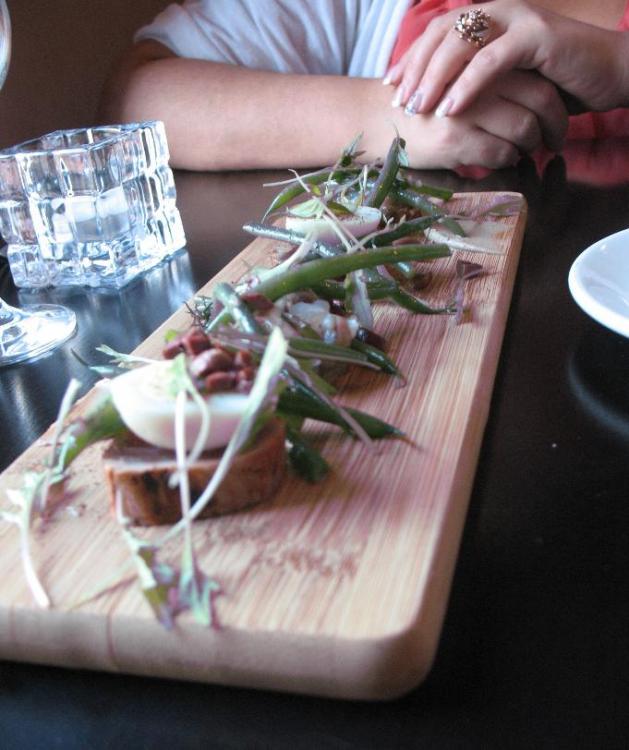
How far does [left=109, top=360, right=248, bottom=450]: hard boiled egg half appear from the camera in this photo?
0.78 m

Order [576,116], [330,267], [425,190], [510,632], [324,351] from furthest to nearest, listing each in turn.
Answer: [576,116]
[425,190]
[330,267]
[324,351]
[510,632]

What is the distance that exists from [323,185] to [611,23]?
70.1 inches

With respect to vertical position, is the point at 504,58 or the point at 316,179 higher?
the point at 504,58

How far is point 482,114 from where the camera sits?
2381 mm

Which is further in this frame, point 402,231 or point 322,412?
point 402,231

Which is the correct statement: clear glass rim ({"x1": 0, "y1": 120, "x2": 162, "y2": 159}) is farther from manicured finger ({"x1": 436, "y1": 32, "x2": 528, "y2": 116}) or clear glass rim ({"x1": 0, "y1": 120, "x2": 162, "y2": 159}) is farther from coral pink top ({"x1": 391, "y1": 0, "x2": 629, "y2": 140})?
coral pink top ({"x1": 391, "y1": 0, "x2": 629, "y2": 140})

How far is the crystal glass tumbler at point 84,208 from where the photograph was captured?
62.4 inches

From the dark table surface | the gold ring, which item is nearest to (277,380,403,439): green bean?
the dark table surface

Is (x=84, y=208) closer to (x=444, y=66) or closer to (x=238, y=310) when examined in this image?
(x=238, y=310)

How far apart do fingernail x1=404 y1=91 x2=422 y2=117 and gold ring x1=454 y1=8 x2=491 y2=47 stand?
0.64 feet

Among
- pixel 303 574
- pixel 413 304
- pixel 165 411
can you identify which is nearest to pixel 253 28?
pixel 413 304

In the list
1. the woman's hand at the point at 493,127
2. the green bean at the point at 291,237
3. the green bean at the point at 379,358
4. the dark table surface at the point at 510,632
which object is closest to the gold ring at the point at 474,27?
the woman's hand at the point at 493,127

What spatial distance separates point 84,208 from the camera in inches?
62.5

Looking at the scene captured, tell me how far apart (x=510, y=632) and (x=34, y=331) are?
3.43ft
